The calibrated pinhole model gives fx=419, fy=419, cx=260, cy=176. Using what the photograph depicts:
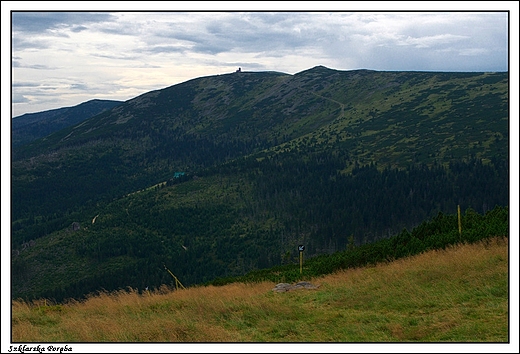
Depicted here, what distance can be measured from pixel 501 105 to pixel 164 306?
189 m

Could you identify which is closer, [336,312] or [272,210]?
[336,312]

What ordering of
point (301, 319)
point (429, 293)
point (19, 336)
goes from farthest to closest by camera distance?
1. point (429, 293)
2. point (301, 319)
3. point (19, 336)

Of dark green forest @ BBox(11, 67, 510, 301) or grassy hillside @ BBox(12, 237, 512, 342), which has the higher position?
grassy hillside @ BBox(12, 237, 512, 342)

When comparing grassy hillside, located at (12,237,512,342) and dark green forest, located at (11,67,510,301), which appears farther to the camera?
dark green forest, located at (11,67,510,301)

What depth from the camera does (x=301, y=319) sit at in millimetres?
13008

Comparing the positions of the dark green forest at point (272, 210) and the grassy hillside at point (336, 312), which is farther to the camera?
the dark green forest at point (272, 210)

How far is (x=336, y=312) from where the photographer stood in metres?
13.4

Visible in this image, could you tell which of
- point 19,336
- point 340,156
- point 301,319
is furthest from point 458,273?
point 340,156

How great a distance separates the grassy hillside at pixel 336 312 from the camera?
1111 cm

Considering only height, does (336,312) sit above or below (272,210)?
above

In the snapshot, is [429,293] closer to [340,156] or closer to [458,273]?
[458,273]

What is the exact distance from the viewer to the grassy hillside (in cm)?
1111

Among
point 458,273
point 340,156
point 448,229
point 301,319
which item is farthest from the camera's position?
point 340,156

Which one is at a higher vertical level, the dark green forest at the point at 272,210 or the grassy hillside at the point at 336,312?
the grassy hillside at the point at 336,312
